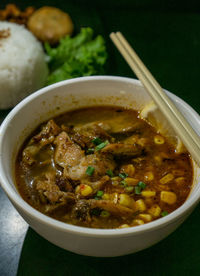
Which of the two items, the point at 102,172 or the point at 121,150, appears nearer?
the point at 102,172

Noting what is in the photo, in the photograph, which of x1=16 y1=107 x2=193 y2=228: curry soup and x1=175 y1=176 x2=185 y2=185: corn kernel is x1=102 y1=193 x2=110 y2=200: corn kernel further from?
x1=175 y1=176 x2=185 y2=185: corn kernel

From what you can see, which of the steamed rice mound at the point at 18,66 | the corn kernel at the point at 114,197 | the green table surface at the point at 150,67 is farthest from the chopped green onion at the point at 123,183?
the steamed rice mound at the point at 18,66

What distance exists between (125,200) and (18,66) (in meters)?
2.15

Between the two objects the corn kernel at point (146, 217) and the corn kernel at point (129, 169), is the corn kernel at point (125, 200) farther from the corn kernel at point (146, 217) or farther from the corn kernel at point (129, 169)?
the corn kernel at point (129, 169)

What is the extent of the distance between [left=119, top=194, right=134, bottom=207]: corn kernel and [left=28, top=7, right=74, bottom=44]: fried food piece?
2.57 metres

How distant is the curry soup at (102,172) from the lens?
2.24 m

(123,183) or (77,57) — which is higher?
(123,183)

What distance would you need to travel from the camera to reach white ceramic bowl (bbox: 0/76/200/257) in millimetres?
1915

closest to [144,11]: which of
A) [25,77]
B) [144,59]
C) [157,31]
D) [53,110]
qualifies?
[157,31]

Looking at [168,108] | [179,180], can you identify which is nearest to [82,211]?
[179,180]

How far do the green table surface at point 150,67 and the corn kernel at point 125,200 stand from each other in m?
0.36

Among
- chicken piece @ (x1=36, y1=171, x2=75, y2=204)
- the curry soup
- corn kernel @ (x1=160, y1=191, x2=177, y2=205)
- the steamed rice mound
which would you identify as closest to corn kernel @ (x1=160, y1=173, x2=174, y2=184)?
the curry soup

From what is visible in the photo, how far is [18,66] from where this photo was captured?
3900 mm

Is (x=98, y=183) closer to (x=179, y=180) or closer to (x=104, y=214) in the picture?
(x=104, y=214)
